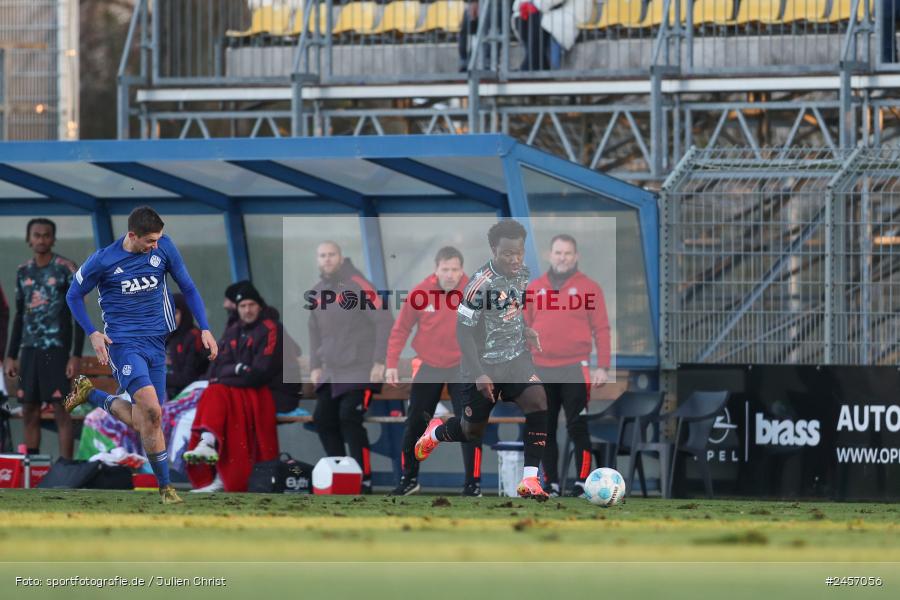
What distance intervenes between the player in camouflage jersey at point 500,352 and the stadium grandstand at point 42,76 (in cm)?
1220

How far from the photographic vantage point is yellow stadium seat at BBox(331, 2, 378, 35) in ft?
70.1

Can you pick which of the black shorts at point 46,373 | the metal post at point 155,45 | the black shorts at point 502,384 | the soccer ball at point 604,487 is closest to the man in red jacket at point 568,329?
the black shorts at point 502,384

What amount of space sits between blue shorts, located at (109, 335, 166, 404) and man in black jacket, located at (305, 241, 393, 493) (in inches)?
112

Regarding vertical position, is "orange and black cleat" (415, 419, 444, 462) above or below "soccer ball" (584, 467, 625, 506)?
above

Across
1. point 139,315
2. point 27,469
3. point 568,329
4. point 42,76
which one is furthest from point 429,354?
point 42,76

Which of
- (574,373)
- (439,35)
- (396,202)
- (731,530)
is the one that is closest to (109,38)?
(439,35)

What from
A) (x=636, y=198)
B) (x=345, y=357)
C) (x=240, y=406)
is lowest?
(x=240, y=406)

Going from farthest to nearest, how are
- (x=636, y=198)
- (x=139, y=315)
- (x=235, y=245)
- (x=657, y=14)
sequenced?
1. (x=657, y=14)
2. (x=235, y=245)
3. (x=636, y=198)
4. (x=139, y=315)

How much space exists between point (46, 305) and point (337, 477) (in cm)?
299

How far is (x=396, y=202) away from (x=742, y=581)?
378 inches

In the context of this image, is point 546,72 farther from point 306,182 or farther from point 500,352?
point 500,352

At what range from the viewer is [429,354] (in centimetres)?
1334

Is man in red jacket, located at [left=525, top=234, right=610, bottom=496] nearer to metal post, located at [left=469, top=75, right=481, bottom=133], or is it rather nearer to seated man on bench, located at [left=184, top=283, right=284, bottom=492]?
seated man on bench, located at [left=184, top=283, right=284, bottom=492]

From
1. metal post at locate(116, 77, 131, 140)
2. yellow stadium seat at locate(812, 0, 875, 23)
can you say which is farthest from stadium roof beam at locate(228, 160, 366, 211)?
yellow stadium seat at locate(812, 0, 875, 23)
